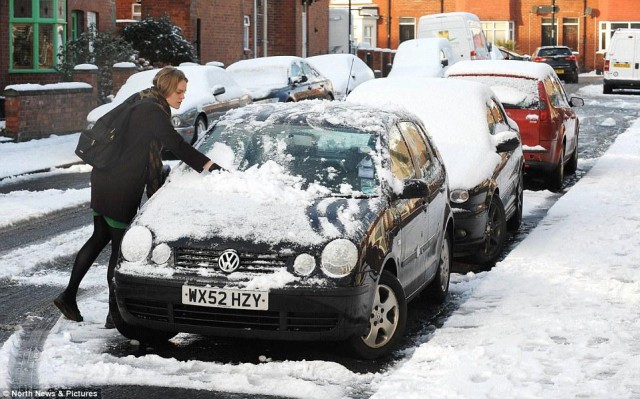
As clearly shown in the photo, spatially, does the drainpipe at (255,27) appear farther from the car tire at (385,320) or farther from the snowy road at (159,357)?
the car tire at (385,320)

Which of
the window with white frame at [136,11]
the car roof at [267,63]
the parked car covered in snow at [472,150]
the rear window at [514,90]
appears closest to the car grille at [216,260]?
the parked car covered in snow at [472,150]

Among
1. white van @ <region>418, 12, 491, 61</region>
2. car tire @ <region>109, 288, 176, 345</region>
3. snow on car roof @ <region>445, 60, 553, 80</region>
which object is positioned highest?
white van @ <region>418, 12, 491, 61</region>

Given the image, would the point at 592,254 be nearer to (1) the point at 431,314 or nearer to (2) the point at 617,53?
(1) the point at 431,314

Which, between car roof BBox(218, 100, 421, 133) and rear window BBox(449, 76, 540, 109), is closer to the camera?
car roof BBox(218, 100, 421, 133)

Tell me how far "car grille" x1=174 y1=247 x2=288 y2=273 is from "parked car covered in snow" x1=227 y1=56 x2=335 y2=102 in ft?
66.1

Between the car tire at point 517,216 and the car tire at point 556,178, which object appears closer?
the car tire at point 517,216

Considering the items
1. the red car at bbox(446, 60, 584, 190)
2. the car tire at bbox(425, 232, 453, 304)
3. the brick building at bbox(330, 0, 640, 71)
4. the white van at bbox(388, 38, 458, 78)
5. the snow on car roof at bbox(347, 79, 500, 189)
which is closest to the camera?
the car tire at bbox(425, 232, 453, 304)

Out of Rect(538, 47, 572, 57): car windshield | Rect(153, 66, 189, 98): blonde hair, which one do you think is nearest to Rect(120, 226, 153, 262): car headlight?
Rect(153, 66, 189, 98): blonde hair

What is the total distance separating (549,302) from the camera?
8875 millimetres

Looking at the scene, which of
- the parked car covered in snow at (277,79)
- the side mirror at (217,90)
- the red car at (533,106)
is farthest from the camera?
the parked car covered in snow at (277,79)

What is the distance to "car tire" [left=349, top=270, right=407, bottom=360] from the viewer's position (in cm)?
752

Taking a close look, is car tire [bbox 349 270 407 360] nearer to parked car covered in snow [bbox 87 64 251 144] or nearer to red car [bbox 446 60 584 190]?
red car [bbox 446 60 584 190]

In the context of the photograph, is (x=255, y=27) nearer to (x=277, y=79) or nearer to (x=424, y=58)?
(x=424, y=58)

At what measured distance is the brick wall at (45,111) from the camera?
24.4 metres
